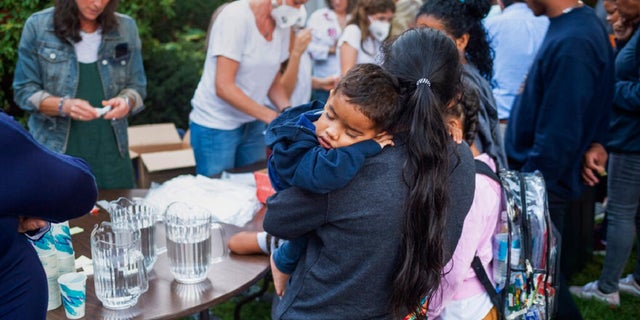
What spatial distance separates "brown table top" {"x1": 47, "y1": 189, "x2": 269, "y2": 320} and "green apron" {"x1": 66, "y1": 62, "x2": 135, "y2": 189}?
958mm

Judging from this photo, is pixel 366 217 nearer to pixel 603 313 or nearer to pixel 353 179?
pixel 353 179

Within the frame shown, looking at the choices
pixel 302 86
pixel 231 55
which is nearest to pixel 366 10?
pixel 302 86

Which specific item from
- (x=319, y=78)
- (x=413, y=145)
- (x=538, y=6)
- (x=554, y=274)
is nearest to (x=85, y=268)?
(x=413, y=145)

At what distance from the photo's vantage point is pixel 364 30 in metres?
4.01

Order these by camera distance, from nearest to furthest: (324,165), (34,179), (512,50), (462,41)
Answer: (34,179)
(324,165)
(462,41)
(512,50)

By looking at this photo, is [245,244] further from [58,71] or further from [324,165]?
[58,71]

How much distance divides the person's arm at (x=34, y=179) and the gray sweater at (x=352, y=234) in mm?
424

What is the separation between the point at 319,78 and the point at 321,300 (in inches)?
125

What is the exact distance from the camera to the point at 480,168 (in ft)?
5.52

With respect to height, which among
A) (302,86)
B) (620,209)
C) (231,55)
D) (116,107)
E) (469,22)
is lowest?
(620,209)

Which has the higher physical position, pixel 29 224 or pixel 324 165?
pixel 324 165

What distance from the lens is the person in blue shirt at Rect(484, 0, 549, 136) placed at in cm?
324

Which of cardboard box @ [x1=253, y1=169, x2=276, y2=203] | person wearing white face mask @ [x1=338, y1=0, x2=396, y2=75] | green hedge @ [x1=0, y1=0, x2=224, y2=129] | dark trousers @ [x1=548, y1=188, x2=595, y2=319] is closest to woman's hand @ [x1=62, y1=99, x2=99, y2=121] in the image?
cardboard box @ [x1=253, y1=169, x2=276, y2=203]

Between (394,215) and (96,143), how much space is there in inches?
80.7
